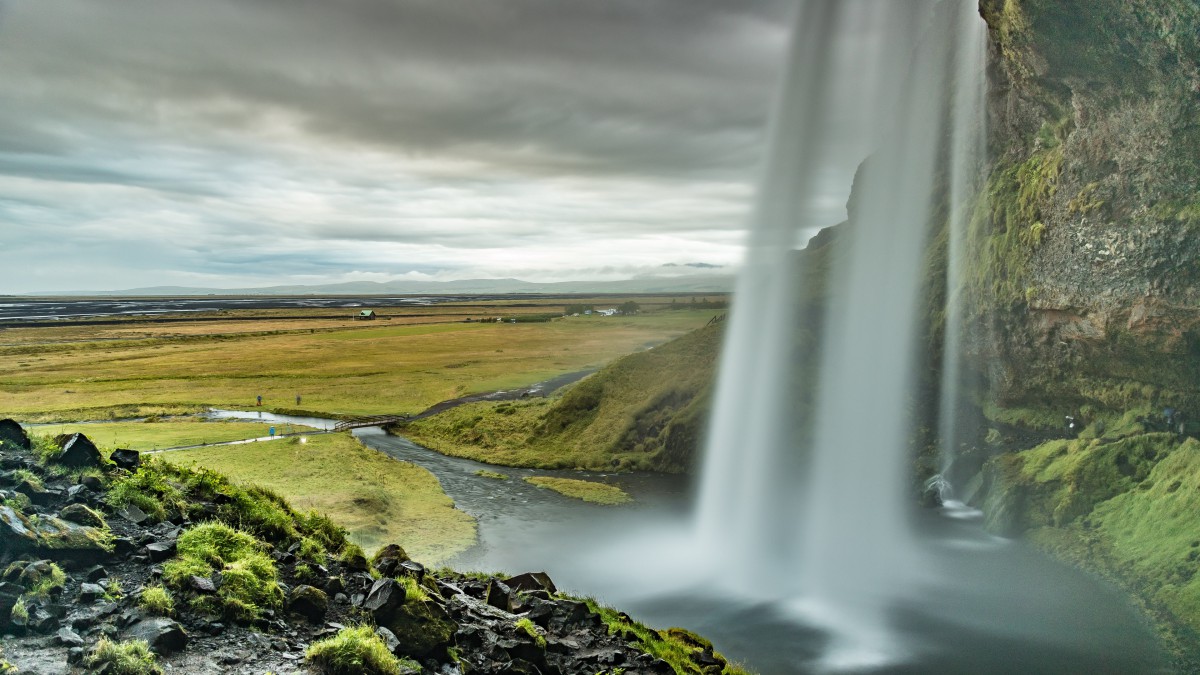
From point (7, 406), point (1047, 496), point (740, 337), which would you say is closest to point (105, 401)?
point (7, 406)

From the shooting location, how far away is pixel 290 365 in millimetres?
108250


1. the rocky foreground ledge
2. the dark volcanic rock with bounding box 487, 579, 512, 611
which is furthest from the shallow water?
the dark volcanic rock with bounding box 487, 579, 512, 611

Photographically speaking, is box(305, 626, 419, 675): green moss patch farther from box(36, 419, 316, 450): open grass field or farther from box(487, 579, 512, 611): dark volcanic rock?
box(36, 419, 316, 450): open grass field

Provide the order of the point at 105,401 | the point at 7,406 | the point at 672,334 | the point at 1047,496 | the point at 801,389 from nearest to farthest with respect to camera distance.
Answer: the point at 1047,496 → the point at 801,389 → the point at 7,406 → the point at 105,401 → the point at 672,334

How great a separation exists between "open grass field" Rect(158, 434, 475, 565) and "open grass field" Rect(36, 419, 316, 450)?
5.09 metres

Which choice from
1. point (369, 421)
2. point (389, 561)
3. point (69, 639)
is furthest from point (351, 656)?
point (369, 421)

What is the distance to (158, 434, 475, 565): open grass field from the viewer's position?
114 feet

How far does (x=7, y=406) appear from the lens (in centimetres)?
6569

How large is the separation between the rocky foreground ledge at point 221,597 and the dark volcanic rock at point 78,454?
0.04 metres

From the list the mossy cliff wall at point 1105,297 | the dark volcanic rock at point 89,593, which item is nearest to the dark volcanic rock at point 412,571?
the dark volcanic rock at point 89,593

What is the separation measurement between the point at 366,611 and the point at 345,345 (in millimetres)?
132845

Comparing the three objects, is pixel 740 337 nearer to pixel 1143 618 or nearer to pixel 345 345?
pixel 1143 618

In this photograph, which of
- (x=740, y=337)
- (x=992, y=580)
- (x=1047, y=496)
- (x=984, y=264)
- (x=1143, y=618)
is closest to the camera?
(x=1143, y=618)

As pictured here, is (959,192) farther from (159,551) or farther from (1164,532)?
(159,551)
